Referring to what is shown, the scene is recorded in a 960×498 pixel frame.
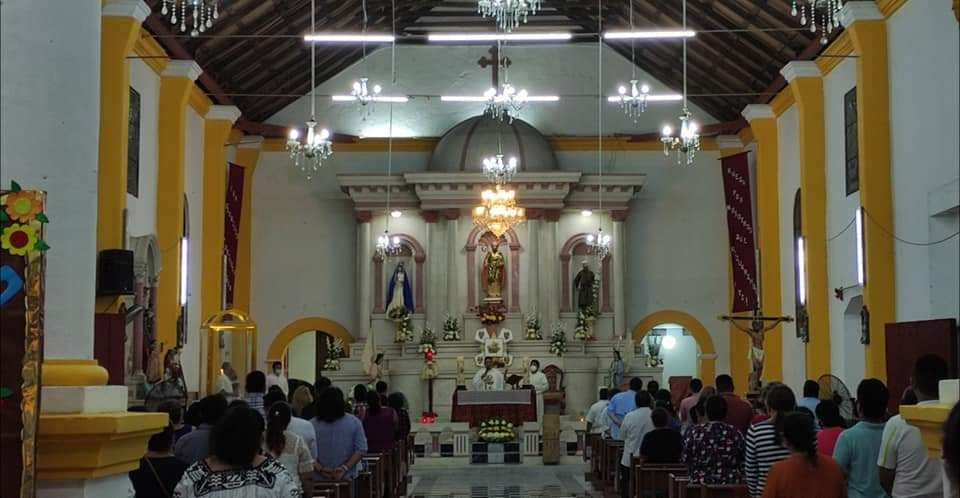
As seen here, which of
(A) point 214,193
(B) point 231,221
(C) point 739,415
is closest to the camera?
(C) point 739,415

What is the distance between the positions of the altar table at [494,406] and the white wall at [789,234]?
433 cm

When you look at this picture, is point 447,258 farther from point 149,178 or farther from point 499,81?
point 149,178

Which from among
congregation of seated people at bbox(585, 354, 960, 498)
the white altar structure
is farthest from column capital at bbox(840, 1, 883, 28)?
the white altar structure

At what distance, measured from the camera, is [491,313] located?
25156 mm

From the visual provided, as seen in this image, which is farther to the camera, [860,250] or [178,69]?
[178,69]

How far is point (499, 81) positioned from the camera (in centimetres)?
2644

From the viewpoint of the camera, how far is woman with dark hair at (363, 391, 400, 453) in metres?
12.4

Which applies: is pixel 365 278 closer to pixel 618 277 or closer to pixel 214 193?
pixel 214 193

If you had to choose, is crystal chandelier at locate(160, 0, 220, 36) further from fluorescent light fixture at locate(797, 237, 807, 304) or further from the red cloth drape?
fluorescent light fixture at locate(797, 237, 807, 304)

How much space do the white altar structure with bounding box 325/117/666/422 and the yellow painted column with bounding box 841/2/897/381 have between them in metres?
8.79

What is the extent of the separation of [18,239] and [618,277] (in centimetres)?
2143

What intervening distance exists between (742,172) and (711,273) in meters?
2.58

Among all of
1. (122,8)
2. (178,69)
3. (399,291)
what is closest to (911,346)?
(122,8)

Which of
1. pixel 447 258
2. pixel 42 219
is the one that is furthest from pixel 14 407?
pixel 447 258
